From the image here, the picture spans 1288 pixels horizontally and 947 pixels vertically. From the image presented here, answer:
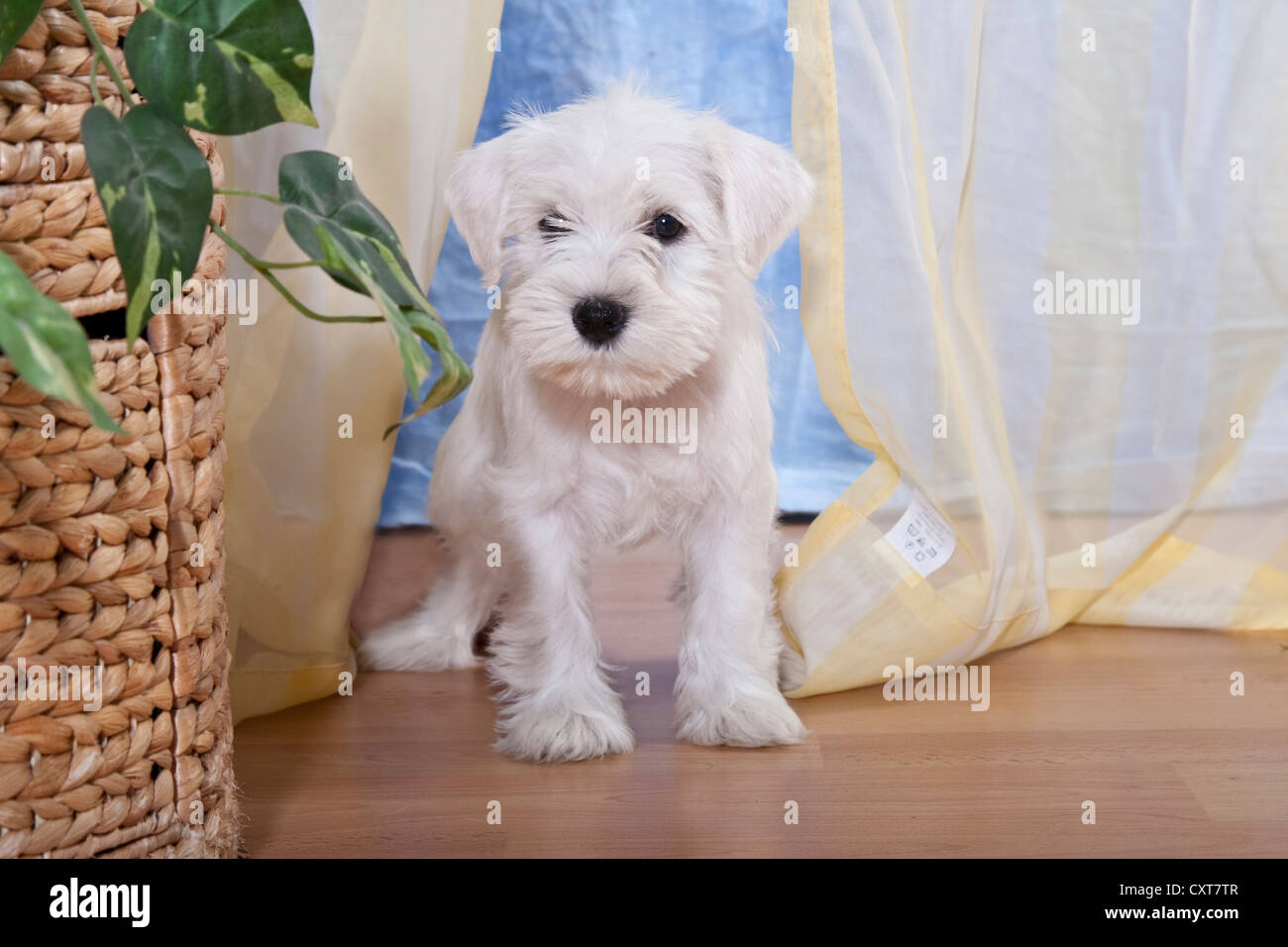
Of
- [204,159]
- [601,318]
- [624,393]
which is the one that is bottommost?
[624,393]

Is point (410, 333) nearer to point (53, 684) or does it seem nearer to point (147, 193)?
point (147, 193)

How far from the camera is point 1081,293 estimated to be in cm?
224

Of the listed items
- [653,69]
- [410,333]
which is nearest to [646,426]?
[410,333]

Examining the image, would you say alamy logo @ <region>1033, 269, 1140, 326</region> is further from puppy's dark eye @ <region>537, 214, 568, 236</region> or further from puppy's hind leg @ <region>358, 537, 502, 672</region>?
puppy's hind leg @ <region>358, 537, 502, 672</region>

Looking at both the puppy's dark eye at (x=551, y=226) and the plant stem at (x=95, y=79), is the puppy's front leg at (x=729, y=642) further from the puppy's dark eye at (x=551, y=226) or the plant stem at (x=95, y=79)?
the plant stem at (x=95, y=79)

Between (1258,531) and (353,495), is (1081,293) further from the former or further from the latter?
(353,495)

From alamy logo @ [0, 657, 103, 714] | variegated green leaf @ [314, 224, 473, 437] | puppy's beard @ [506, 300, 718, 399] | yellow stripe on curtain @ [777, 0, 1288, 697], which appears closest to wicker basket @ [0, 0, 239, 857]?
alamy logo @ [0, 657, 103, 714]

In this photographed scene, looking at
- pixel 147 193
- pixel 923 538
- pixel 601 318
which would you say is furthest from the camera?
pixel 923 538

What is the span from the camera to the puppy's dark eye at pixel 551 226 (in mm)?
1741

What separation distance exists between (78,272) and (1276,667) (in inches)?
78.8

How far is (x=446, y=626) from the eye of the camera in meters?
2.23

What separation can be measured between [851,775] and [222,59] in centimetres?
125

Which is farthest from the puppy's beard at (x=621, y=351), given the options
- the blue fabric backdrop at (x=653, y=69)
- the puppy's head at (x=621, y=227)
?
the blue fabric backdrop at (x=653, y=69)
